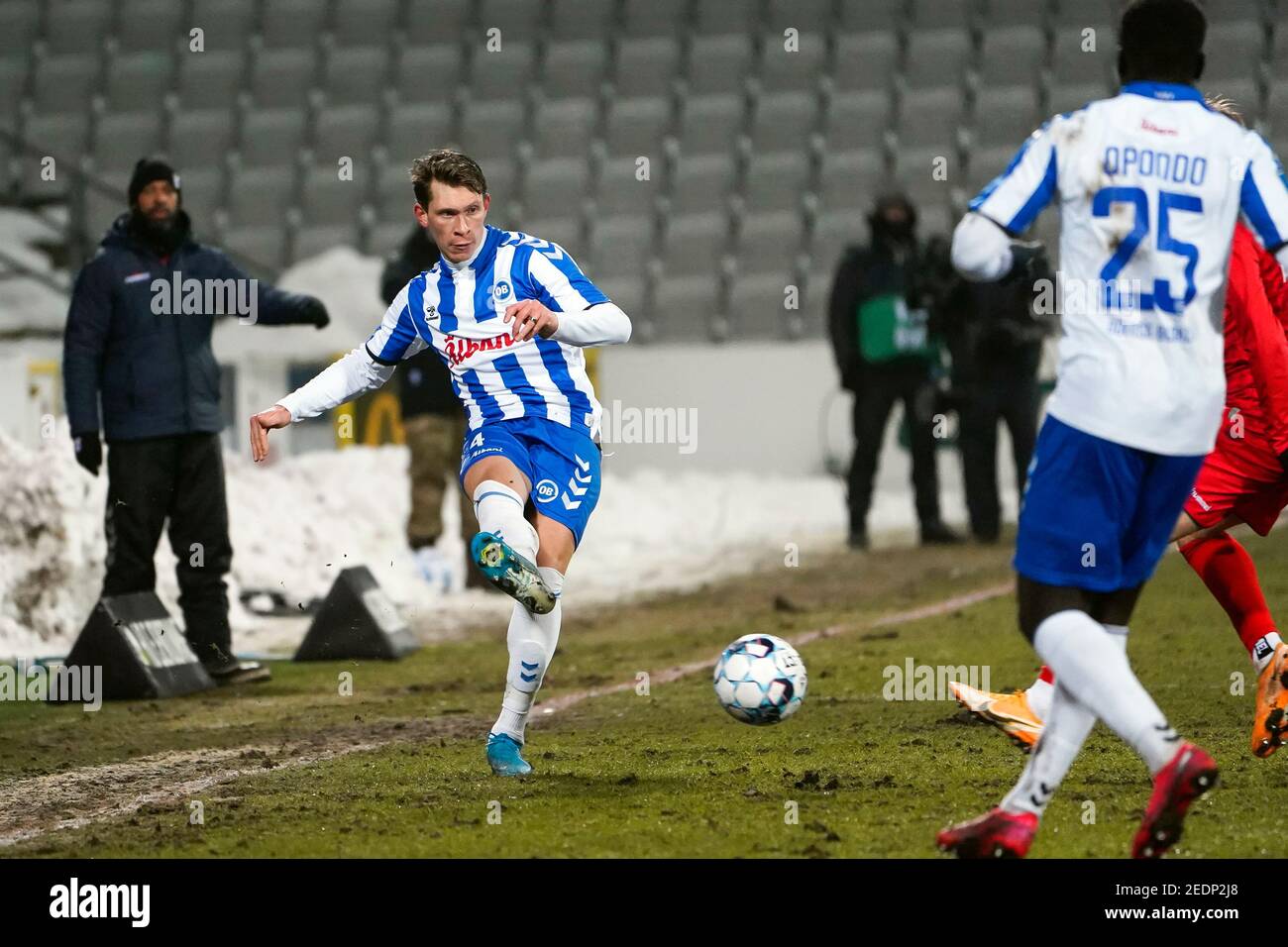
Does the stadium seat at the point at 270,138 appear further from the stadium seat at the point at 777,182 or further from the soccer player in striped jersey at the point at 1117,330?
the soccer player in striped jersey at the point at 1117,330

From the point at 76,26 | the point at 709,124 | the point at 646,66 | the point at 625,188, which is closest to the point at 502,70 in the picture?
the point at 646,66

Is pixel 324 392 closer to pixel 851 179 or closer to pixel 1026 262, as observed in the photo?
pixel 1026 262

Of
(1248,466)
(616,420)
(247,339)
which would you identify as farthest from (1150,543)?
(247,339)

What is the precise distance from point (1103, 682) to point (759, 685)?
83.3 inches

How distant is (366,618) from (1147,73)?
6.10m

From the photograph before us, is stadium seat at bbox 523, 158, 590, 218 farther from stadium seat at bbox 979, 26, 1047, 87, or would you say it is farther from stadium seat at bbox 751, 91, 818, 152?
stadium seat at bbox 979, 26, 1047, 87

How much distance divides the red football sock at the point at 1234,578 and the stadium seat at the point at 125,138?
16.8m

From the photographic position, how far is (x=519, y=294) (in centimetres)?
635

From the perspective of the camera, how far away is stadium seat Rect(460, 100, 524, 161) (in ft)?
69.6

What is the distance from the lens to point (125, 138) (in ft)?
71.4

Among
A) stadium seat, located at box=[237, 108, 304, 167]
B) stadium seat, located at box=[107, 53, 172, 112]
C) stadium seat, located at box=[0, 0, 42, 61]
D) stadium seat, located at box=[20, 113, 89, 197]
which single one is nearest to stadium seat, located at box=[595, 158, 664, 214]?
stadium seat, located at box=[237, 108, 304, 167]

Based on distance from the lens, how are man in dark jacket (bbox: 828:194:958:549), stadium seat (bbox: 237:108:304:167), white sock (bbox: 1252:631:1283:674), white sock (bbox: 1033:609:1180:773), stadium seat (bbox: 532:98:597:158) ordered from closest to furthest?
1. white sock (bbox: 1033:609:1180:773)
2. white sock (bbox: 1252:631:1283:674)
3. man in dark jacket (bbox: 828:194:958:549)
4. stadium seat (bbox: 532:98:597:158)
5. stadium seat (bbox: 237:108:304:167)

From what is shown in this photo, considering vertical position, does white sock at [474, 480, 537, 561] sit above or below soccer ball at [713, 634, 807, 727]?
above

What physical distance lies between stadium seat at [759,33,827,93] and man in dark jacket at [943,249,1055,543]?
24.4ft
